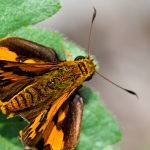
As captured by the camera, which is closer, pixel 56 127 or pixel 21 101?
pixel 21 101

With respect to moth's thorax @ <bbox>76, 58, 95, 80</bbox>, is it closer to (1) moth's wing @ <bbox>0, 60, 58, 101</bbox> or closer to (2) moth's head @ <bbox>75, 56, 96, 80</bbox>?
(2) moth's head @ <bbox>75, 56, 96, 80</bbox>

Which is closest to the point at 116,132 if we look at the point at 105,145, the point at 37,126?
Answer: the point at 105,145

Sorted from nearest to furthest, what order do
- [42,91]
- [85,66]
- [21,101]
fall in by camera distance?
[21,101], [42,91], [85,66]

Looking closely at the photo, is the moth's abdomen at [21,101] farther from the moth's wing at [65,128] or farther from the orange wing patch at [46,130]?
the moth's wing at [65,128]

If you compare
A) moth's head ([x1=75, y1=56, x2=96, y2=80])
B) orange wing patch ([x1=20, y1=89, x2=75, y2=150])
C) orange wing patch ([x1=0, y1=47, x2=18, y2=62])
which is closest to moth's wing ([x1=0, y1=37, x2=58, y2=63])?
Answer: orange wing patch ([x1=0, y1=47, x2=18, y2=62])

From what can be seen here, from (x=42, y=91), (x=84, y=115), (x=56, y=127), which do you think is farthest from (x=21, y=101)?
(x=84, y=115)

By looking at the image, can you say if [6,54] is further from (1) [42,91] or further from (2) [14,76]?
(1) [42,91]

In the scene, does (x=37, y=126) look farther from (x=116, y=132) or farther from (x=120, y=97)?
(x=120, y=97)
